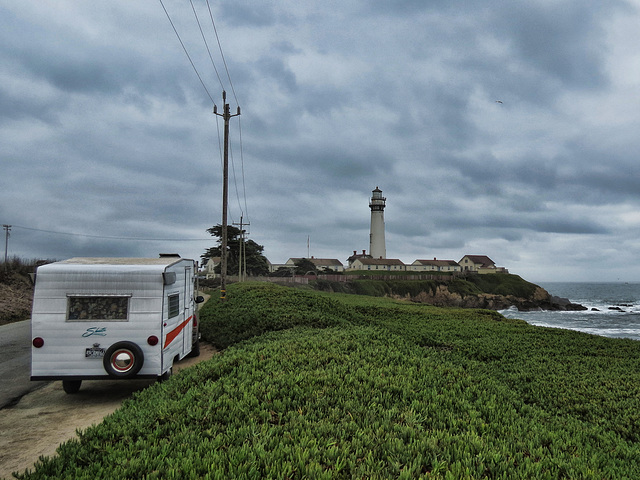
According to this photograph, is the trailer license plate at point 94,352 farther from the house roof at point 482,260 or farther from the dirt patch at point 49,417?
the house roof at point 482,260

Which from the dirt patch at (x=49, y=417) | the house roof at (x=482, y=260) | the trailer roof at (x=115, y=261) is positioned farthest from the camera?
the house roof at (x=482, y=260)

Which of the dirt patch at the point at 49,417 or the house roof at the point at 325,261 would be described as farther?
the house roof at the point at 325,261

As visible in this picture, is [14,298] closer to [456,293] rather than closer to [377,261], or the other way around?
[456,293]

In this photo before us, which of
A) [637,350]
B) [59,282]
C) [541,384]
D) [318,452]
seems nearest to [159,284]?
[59,282]

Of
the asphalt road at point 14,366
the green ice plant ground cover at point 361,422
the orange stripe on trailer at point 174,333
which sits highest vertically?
the orange stripe on trailer at point 174,333

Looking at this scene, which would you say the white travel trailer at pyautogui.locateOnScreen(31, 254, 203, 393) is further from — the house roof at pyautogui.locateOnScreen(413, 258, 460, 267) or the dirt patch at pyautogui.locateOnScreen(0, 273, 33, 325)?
the house roof at pyautogui.locateOnScreen(413, 258, 460, 267)

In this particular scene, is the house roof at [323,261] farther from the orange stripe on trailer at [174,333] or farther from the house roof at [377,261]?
the orange stripe on trailer at [174,333]

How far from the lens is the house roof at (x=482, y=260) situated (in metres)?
127

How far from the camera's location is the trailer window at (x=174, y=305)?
9.95 m

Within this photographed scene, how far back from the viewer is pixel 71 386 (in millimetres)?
9836

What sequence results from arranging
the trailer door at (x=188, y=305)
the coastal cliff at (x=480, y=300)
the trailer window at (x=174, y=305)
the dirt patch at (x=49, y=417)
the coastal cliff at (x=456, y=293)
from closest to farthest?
1. the dirt patch at (x=49, y=417)
2. the trailer window at (x=174, y=305)
3. the trailer door at (x=188, y=305)
4. the coastal cliff at (x=456, y=293)
5. the coastal cliff at (x=480, y=300)

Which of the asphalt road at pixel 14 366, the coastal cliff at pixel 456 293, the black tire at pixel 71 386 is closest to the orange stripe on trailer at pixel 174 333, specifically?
the black tire at pixel 71 386

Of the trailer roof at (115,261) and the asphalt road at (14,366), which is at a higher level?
the trailer roof at (115,261)

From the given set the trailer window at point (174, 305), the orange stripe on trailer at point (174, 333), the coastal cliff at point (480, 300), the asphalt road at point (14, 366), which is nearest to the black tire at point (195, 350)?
the orange stripe on trailer at point (174, 333)
